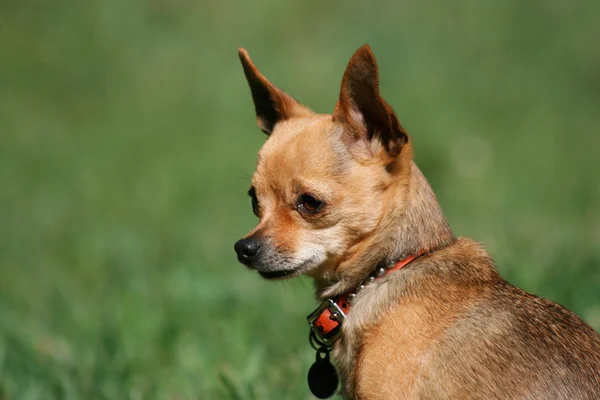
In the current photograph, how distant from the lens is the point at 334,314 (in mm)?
3822

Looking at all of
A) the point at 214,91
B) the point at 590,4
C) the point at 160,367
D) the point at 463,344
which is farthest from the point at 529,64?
the point at 463,344

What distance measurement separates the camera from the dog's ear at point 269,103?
14.4ft

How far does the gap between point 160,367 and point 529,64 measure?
882 cm

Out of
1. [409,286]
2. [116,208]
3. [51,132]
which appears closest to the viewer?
[409,286]

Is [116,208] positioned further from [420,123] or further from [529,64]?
[529,64]

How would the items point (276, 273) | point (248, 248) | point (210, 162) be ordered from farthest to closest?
point (210, 162) → point (276, 273) → point (248, 248)

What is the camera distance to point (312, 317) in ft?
12.7

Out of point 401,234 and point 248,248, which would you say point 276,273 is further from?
point 401,234

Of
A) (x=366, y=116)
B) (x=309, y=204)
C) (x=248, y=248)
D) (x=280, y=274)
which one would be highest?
(x=366, y=116)

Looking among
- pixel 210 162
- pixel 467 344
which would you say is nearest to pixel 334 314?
pixel 467 344

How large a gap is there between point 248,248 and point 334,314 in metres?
0.49

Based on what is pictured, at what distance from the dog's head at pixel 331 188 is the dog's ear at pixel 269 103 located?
0.46 m

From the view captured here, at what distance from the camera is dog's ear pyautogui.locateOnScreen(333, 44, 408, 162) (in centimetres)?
370

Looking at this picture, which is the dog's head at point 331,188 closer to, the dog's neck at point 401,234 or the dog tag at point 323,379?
the dog's neck at point 401,234
